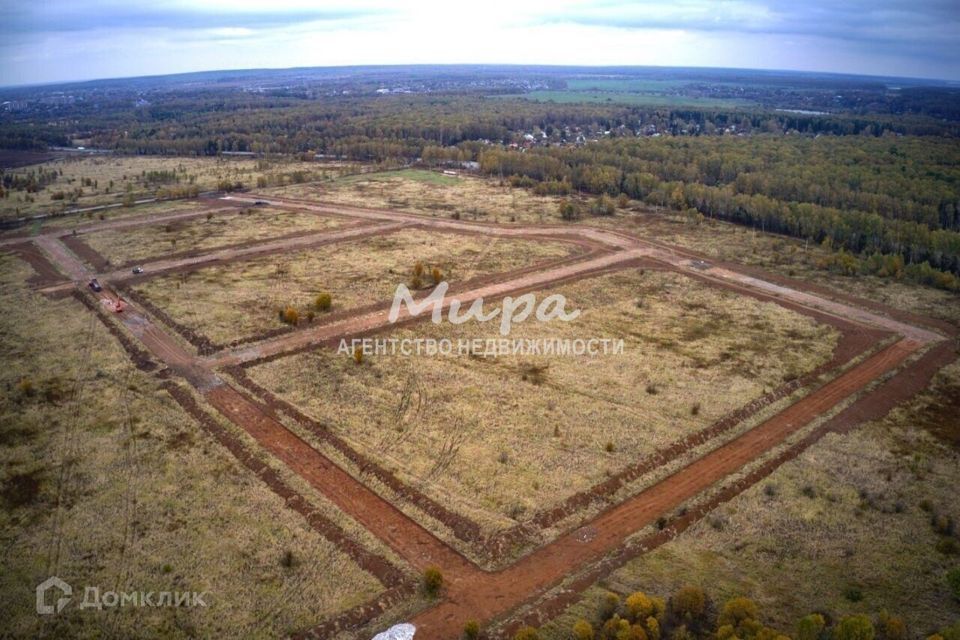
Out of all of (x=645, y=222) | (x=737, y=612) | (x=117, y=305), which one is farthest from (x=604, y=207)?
(x=737, y=612)

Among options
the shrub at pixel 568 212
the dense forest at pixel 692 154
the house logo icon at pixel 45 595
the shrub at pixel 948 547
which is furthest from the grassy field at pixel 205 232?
the shrub at pixel 948 547

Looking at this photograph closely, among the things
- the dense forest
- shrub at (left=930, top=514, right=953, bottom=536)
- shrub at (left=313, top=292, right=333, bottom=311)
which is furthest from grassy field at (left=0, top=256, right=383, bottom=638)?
the dense forest

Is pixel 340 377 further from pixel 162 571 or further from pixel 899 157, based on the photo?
pixel 899 157

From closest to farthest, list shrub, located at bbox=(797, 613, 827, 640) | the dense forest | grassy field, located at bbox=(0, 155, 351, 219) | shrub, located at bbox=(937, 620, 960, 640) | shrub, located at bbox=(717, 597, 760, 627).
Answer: shrub, located at bbox=(937, 620, 960, 640), shrub, located at bbox=(797, 613, 827, 640), shrub, located at bbox=(717, 597, 760, 627), the dense forest, grassy field, located at bbox=(0, 155, 351, 219)

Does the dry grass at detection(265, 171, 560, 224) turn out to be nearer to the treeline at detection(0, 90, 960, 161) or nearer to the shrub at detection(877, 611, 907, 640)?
the treeline at detection(0, 90, 960, 161)

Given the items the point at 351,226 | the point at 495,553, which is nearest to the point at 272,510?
the point at 495,553

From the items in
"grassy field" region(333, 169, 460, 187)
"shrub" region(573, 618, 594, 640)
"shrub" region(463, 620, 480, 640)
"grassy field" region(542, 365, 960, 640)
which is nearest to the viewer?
"shrub" region(573, 618, 594, 640)

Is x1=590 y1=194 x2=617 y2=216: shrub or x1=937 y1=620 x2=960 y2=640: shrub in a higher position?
x1=590 y1=194 x2=617 y2=216: shrub
